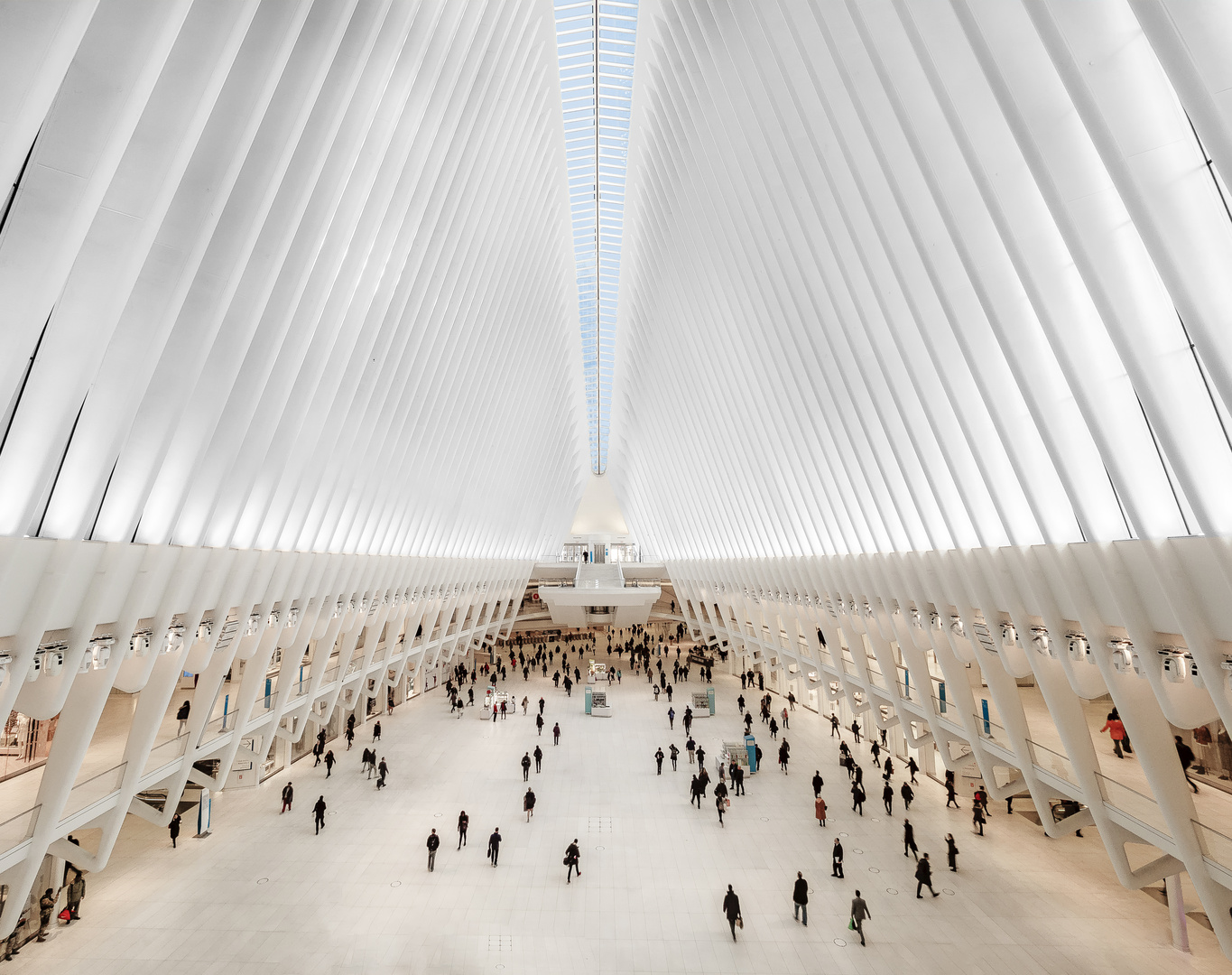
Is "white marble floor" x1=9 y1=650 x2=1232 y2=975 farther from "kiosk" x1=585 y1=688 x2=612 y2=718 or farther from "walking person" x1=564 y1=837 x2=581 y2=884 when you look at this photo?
"kiosk" x1=585 y1=688 x2=612 y2=718

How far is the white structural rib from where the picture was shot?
4645 millimetres

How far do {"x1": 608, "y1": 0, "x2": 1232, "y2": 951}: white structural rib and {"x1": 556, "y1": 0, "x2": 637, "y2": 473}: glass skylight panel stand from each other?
104 cm

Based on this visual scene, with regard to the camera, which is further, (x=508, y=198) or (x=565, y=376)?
(x=565, y=376)

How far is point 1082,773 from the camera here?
839cm

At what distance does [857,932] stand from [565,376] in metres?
25.9

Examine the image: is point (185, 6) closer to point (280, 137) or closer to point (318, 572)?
point (280, 137)

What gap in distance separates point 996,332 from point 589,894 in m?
11.2

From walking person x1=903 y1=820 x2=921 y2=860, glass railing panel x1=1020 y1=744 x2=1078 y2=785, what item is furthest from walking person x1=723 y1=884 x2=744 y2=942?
glass railing panel x1=1020 y1=744 x2=1078 y2=785

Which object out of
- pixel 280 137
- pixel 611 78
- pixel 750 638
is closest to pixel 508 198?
pixel 611 78

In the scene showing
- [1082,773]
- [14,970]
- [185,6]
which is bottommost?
[14,970]

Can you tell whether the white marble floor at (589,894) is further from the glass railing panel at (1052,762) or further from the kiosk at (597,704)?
the kiosk at (597,704)

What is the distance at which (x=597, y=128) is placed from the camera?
1900 cm

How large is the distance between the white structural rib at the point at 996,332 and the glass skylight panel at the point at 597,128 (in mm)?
1041

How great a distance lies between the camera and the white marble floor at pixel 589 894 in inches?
366
